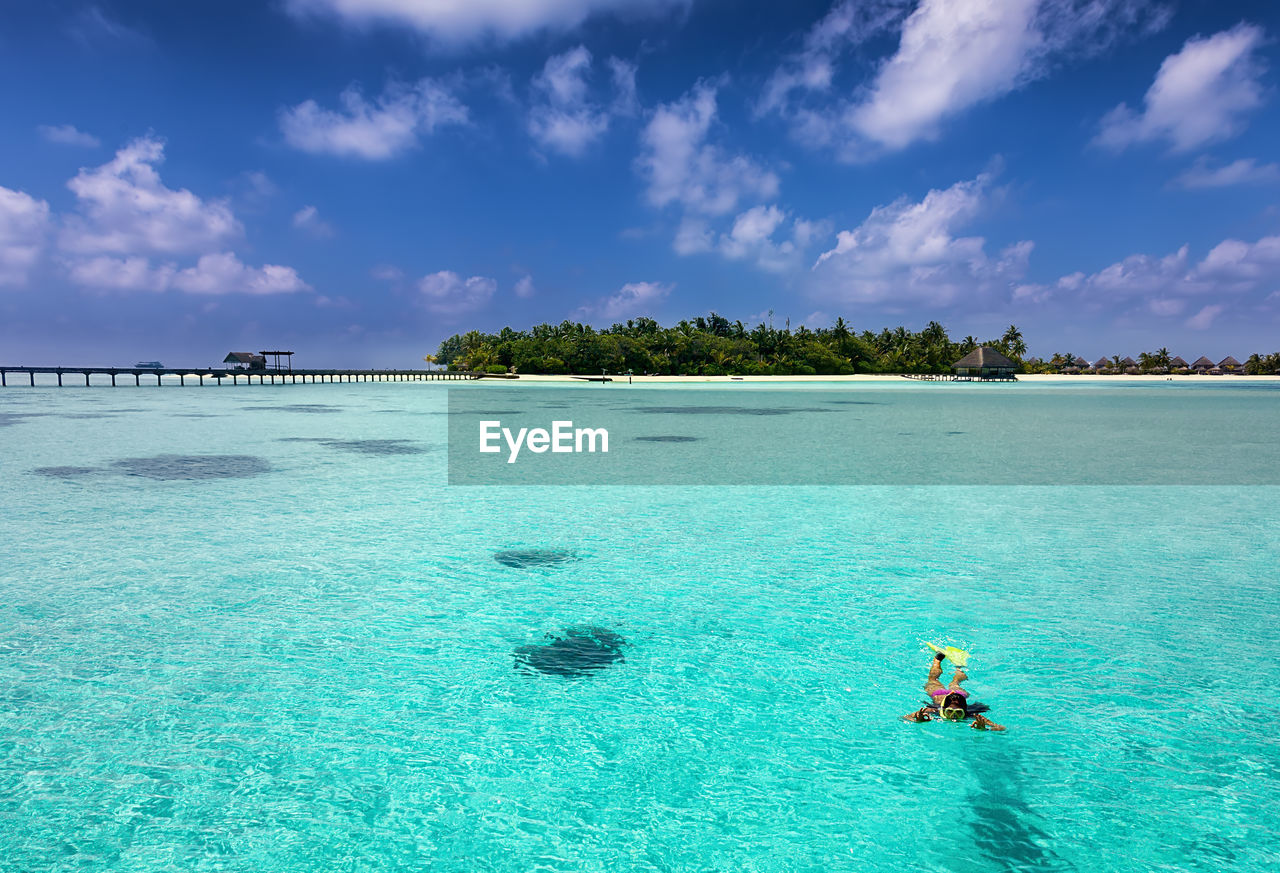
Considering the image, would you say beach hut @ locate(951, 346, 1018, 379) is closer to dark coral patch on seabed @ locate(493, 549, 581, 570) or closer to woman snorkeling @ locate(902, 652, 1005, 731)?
dark coral patch on seabed @ locate(493, 549, 581, 570)

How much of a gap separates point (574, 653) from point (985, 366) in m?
95.3

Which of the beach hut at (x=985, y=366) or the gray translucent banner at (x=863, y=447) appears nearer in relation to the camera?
the gray translucent banner at (x=863, y=447)

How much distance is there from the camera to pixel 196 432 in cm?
2823

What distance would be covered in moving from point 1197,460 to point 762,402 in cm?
3171

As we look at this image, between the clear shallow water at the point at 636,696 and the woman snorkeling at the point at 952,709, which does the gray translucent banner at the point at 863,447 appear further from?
the woman snorkeling at the point at 952,709

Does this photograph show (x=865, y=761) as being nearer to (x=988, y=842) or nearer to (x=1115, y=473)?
(x=988, y=842)

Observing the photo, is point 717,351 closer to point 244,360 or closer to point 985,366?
point 985,366

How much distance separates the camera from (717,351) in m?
102

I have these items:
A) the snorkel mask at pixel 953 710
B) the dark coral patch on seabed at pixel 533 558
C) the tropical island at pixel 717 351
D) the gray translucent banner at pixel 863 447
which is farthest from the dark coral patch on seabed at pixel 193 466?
the tropical island at pixel 717 351

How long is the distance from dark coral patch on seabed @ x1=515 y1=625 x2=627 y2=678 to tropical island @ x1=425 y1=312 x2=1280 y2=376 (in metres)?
93.3

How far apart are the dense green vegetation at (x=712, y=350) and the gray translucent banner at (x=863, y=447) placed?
2334 inches

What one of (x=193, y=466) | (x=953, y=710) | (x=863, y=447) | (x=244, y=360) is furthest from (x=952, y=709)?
(x=244, y=360)

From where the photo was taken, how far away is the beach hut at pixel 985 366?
9231 cm

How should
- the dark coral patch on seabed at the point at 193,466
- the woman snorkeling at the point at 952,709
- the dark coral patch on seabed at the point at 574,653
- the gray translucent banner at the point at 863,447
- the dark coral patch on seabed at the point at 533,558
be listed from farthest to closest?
the gray translucent banner at the point at 863,447 → the dark coral patch on seabed at the point at 193,466 → the dark coral patch on seabed at the point at 533,558 → the dark coral patch on seabed at the point at 574,653 → the woman snorkeling at the point at 952,709
